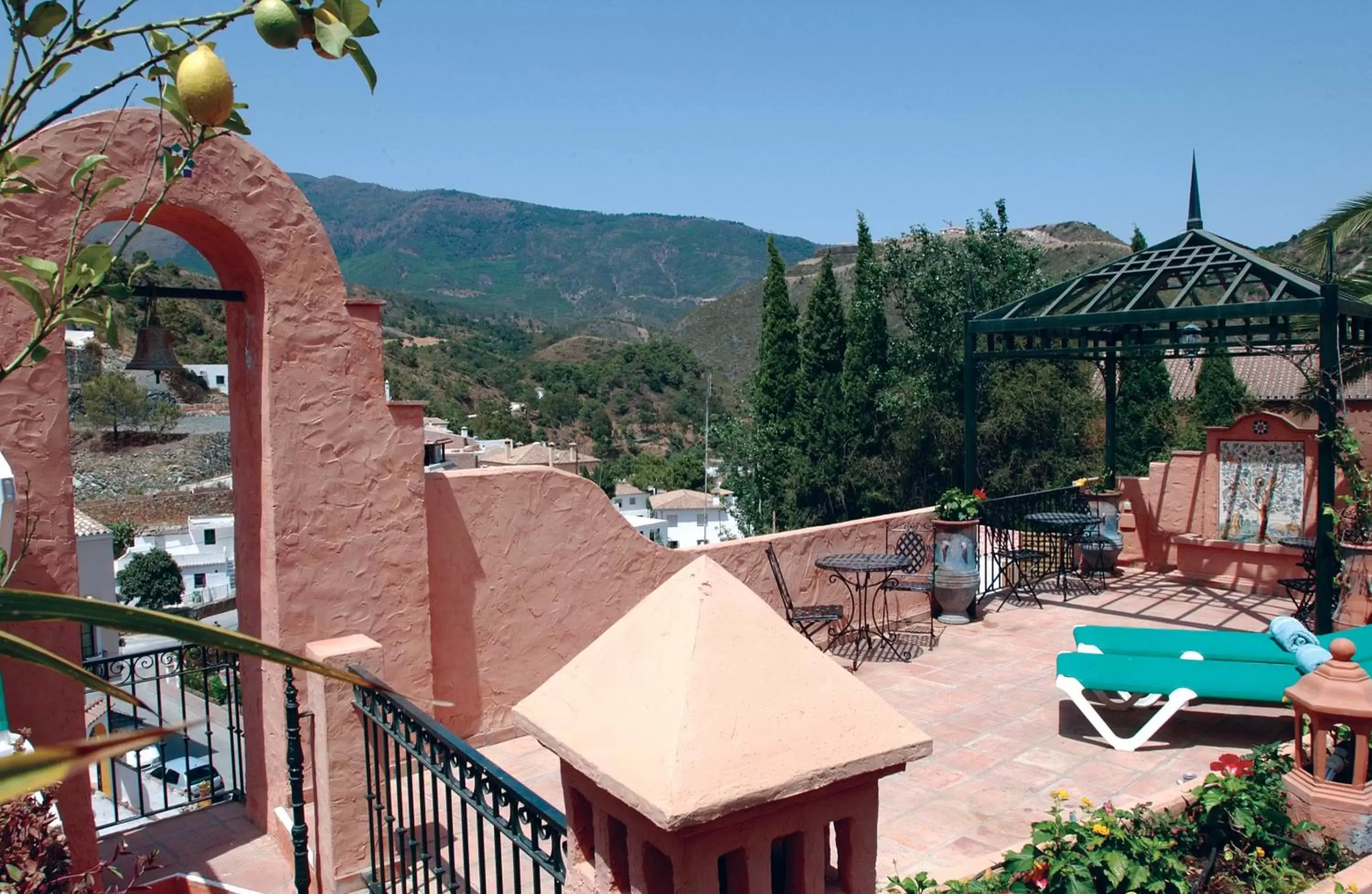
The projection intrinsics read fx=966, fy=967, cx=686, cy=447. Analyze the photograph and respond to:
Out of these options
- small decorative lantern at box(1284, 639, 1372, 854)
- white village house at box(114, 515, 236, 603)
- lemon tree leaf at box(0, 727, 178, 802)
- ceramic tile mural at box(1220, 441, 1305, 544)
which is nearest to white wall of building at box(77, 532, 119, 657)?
white village house at box(114, 515, 236, 603)

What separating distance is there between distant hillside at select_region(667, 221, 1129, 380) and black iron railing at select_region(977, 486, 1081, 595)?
47.7m

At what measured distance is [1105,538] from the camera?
11.0 m

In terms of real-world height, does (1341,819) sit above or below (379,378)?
below

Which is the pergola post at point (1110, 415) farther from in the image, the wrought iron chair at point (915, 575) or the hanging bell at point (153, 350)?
the hanging bell at point (153, 350)

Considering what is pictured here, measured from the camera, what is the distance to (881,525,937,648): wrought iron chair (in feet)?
28.5

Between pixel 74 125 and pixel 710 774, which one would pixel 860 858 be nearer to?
pixel 710 774

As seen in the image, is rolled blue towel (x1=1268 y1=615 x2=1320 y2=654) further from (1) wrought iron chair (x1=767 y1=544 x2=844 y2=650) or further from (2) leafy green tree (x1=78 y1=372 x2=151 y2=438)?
(2) leafy green tree (x1=78 y1=372 x2=151 y2=438)

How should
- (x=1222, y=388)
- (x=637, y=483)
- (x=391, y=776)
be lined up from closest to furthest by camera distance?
(x=391, y=776), (x=1222, y=388), (x=637, y=483)

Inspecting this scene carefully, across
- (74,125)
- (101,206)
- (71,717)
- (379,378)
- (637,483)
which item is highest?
(74,125)

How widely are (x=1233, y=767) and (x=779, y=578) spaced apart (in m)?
3.78

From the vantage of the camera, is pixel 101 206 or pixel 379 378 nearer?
→ pixel 101 206

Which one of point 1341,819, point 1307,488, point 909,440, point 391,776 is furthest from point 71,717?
point 909,440

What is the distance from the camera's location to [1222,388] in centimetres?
2583

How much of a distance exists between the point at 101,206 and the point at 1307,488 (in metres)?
10.7
